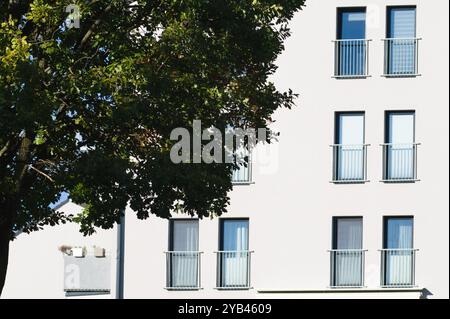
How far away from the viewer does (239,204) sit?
54.6 m

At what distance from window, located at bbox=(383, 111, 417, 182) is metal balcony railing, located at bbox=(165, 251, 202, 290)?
598 centimetres

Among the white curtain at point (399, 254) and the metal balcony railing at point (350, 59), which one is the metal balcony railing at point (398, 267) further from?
the metal balcony railing at point (350, 59)

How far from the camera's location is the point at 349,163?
177 ft

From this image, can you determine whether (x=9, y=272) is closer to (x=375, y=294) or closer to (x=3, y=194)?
(x=375, y=294)

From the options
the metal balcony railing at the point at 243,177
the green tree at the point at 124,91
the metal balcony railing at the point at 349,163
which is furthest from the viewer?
the metal balcony railing at the point at 243,177

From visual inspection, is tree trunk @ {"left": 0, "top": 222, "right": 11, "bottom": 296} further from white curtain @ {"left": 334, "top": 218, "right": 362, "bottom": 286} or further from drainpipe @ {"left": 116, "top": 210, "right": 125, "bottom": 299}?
drainpipe @ {"left": 116, "top": 210, "right": 125, "bottom": 299}

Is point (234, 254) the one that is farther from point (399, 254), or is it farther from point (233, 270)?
point (399, 254)

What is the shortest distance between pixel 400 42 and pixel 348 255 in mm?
5999

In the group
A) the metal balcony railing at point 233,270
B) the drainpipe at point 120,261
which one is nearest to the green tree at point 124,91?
the metal balcony railing at point 233,270

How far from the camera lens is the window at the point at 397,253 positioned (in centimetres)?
5344

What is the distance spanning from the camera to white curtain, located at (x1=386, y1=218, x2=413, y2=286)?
53.4m

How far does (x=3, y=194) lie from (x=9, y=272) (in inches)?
1461

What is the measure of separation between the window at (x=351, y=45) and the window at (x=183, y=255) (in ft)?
19.9
